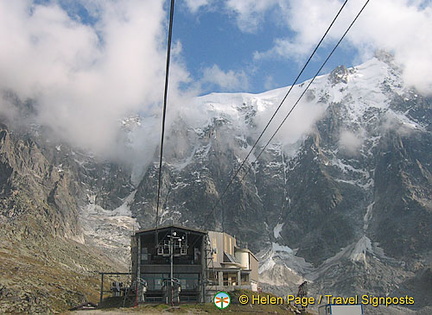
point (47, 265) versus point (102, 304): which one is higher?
point (47, 265)

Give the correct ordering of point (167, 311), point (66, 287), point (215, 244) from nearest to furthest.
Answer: point (167, 311), point (215, 244), point (66, 287)

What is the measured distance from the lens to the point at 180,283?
226 ft

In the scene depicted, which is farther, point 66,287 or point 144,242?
point 66,287

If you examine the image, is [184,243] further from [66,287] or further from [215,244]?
[66,287]

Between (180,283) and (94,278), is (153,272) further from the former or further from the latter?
(94,278)

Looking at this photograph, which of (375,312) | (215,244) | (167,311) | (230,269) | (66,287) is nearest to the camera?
(167,311)

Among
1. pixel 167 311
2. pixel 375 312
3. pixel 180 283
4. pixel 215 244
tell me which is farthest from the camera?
pixel 375 312

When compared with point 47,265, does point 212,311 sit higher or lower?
lower

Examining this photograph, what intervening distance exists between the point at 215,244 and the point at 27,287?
239 feet

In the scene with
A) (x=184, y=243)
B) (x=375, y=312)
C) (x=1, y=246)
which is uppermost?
(x=1, y=246)

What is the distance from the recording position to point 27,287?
457 feet

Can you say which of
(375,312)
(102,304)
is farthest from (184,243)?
(375,312)

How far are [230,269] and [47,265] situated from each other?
128 metres

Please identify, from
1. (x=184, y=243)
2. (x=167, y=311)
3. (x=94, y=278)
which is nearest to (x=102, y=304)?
(x=184, y=243)
